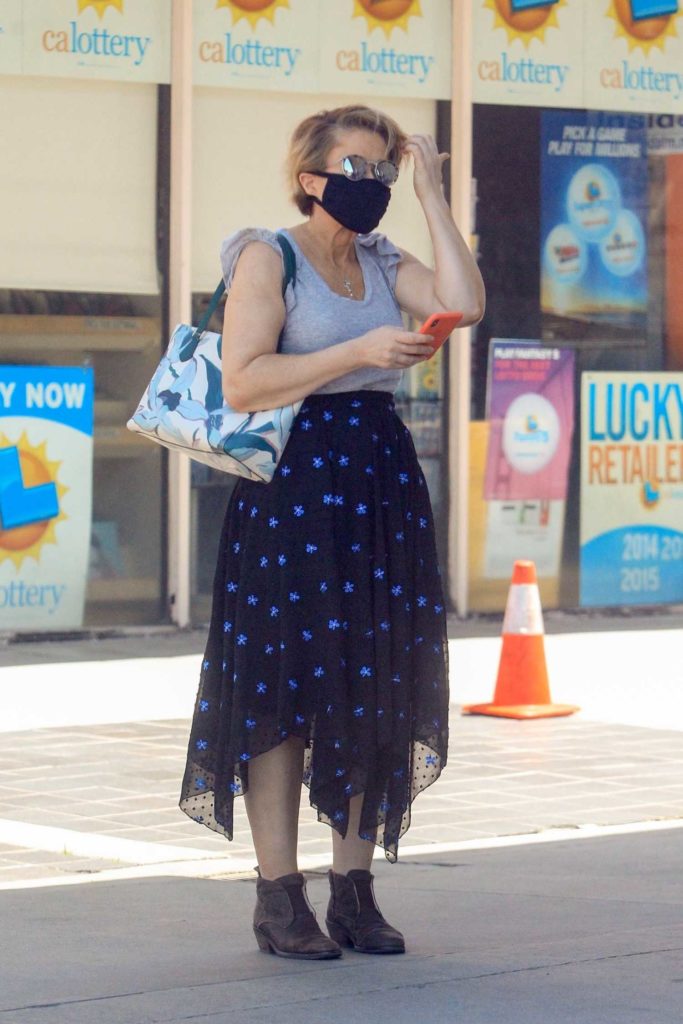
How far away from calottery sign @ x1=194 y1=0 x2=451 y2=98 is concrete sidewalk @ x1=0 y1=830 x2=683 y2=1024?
6000 mm

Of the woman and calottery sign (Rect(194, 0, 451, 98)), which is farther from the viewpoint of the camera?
calottery sign (Rect(194, 0, 451, 98))

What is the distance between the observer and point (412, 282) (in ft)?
16.1

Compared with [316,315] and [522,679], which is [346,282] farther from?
[522,679]

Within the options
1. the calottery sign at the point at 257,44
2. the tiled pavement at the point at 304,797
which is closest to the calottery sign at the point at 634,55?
the calottery sign at the point at 257,44

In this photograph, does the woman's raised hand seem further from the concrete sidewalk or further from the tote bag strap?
the concrete sidewalk

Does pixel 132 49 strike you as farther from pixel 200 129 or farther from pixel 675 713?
pixel 675 713

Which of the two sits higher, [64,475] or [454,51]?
[454,51]

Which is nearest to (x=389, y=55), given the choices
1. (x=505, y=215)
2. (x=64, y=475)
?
(x=505, y=215)

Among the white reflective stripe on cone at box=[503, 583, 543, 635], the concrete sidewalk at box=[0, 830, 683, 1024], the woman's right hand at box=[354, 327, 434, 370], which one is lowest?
the concrete sidewalk at box=[0, 830, 683, 1024]

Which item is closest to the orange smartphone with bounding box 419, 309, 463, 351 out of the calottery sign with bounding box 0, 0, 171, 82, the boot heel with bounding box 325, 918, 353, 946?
the boot heel with bounding box 325, 918, 353, 946

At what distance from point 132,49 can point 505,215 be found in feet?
7.91

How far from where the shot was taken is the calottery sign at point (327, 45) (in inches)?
430

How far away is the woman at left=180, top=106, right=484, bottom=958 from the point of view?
4574mm

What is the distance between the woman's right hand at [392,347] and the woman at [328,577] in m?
0.01
